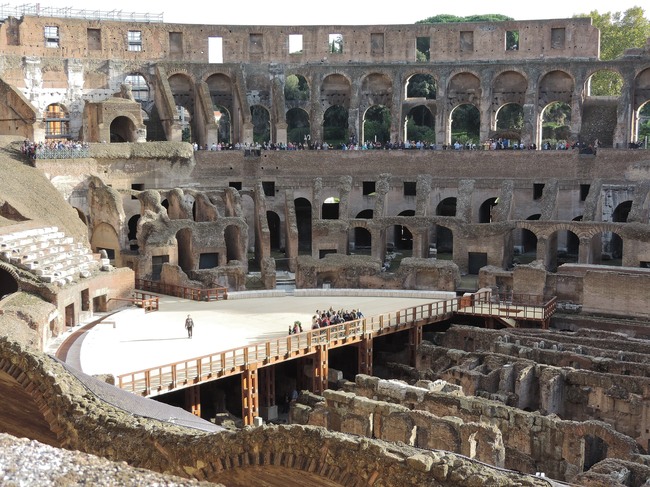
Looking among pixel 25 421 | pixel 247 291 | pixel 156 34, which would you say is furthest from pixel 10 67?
pixel 25 421

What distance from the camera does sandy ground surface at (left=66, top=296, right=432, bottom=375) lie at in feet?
85.1

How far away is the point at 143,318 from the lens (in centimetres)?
3127

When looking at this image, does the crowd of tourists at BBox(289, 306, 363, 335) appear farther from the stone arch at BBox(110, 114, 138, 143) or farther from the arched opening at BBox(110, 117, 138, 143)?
the arched opening at BBox(110, 117, 138, 143)

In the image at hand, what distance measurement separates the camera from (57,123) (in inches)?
1784

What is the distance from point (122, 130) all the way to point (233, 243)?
995cm

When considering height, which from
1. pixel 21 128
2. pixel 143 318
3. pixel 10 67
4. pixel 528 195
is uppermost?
pixel 10 67

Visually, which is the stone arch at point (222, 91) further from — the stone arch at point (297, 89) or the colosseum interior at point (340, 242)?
the stone arch at point (297, 89)

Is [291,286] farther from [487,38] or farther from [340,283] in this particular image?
[487,38]

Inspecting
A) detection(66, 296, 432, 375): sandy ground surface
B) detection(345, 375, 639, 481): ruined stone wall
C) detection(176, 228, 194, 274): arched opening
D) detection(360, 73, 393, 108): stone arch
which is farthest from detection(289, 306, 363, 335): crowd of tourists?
detection(360, 73, 393, 108): stone arch

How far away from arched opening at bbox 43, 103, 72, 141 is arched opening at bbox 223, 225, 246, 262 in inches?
424

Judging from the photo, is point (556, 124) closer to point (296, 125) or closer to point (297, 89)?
point (296, 125)

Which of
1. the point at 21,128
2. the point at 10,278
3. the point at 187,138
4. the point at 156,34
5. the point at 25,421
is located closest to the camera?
the point at 25,421

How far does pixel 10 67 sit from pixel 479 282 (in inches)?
964

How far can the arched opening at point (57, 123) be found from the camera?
44.9 meters
